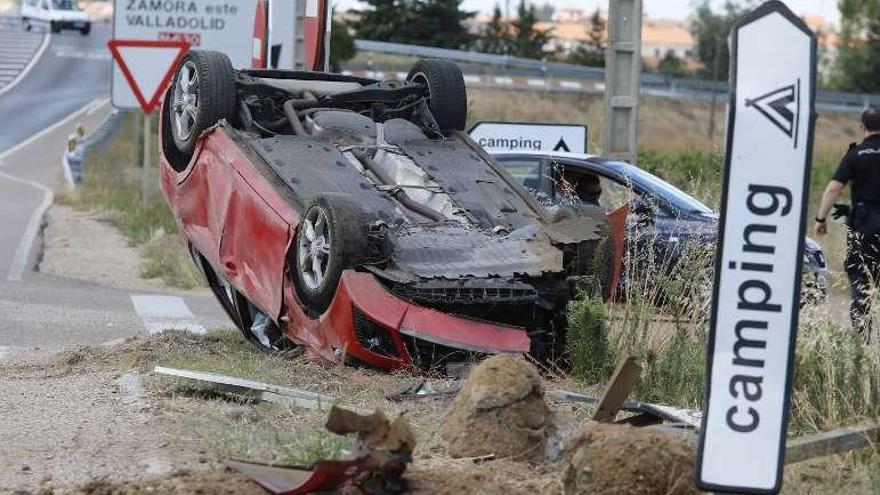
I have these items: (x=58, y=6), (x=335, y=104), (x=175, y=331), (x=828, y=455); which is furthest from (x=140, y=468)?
(x=58, y=6)

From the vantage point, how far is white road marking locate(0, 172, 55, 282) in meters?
16.3

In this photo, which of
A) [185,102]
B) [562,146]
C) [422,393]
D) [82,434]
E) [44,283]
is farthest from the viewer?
[562,146]

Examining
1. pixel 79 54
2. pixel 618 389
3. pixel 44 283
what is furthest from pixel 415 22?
pixel 618 389

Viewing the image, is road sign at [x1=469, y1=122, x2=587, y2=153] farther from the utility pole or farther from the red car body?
the red car body

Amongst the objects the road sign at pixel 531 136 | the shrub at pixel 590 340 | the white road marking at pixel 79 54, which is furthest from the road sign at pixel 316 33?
the white road marking at pixel 79 54

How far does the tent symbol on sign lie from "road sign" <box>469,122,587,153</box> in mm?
12175

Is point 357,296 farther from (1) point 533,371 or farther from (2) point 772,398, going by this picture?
(2) point 772,398

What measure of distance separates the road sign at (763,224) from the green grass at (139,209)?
11341mm

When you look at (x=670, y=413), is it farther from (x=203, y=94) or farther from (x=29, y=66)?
(x=29, y=66)

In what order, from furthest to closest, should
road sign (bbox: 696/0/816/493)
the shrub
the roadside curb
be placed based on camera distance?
the roadside curb, the shrub, road sign (bbox: 696/0/816/493)

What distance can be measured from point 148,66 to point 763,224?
1605 cm

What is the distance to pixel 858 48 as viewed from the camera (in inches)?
3029

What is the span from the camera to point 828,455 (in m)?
5.90

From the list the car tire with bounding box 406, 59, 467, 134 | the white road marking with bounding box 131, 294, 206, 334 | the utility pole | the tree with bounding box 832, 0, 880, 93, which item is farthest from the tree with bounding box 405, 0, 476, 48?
the car tire with bounding box 406, 59, 467, 134
